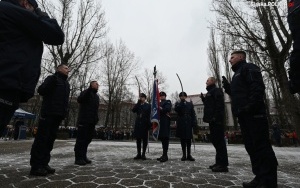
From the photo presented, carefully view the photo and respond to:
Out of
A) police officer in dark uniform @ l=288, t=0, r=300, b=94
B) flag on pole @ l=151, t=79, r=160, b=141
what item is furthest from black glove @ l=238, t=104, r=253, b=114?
flag on pole @ l=151, t=79, r=160, b=141

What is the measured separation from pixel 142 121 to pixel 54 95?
9.61 ft

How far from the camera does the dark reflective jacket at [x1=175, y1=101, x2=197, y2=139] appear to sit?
6348mm

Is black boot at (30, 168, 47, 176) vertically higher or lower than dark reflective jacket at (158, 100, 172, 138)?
lower

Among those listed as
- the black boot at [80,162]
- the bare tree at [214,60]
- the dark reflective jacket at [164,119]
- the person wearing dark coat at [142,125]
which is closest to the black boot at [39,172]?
the black boot at [80,162]

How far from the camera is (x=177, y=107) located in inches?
260

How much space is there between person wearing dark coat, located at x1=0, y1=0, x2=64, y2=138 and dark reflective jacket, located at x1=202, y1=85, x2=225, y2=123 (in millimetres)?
3855

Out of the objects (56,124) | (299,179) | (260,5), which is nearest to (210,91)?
(299,179)

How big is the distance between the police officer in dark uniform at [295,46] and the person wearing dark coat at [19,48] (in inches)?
98.2

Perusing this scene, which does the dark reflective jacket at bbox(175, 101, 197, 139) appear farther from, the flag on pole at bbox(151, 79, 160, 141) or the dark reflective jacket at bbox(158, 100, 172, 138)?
the flag on pole at bbox(151, 79, 160, 141)

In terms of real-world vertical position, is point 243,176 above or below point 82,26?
below

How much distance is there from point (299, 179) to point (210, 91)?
249 cm

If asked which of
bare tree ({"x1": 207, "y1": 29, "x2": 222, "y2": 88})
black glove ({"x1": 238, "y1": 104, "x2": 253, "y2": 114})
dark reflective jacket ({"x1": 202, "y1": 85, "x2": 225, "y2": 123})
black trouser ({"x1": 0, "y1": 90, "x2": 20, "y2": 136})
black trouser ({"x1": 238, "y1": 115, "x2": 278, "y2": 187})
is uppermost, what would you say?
bare tree ({"x1": 207, "y1": 29, "x2": 222, "y2": 88})

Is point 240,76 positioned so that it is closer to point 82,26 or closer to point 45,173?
point 45,173

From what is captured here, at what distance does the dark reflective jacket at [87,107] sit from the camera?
5.47m
